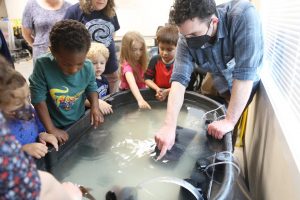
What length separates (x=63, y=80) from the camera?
1.31 metres

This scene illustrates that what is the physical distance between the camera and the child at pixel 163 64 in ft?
6.08

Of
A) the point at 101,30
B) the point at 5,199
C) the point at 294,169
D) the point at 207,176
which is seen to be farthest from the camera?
the point at 101,30

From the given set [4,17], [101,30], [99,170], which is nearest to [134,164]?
[99,170]

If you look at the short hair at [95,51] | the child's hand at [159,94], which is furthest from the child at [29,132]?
the child's hand at [159,94]

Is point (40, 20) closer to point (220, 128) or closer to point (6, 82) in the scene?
point (220, 128)

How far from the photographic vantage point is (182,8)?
3.61ft

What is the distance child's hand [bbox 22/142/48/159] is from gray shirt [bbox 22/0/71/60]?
1321mm

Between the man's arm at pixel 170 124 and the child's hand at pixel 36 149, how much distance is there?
1.58 feet

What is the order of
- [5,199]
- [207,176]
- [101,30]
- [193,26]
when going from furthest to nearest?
[101,30]
[193,26]
[207,176]
[5,199]

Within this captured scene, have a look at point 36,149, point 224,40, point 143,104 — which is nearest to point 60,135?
point 36,149

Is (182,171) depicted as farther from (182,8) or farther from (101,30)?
(101,30)

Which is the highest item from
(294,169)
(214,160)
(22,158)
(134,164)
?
(22,158)

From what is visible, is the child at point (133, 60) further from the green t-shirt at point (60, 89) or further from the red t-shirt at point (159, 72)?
the green t-shirt at point (60, 89)

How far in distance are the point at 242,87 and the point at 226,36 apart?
27cm
